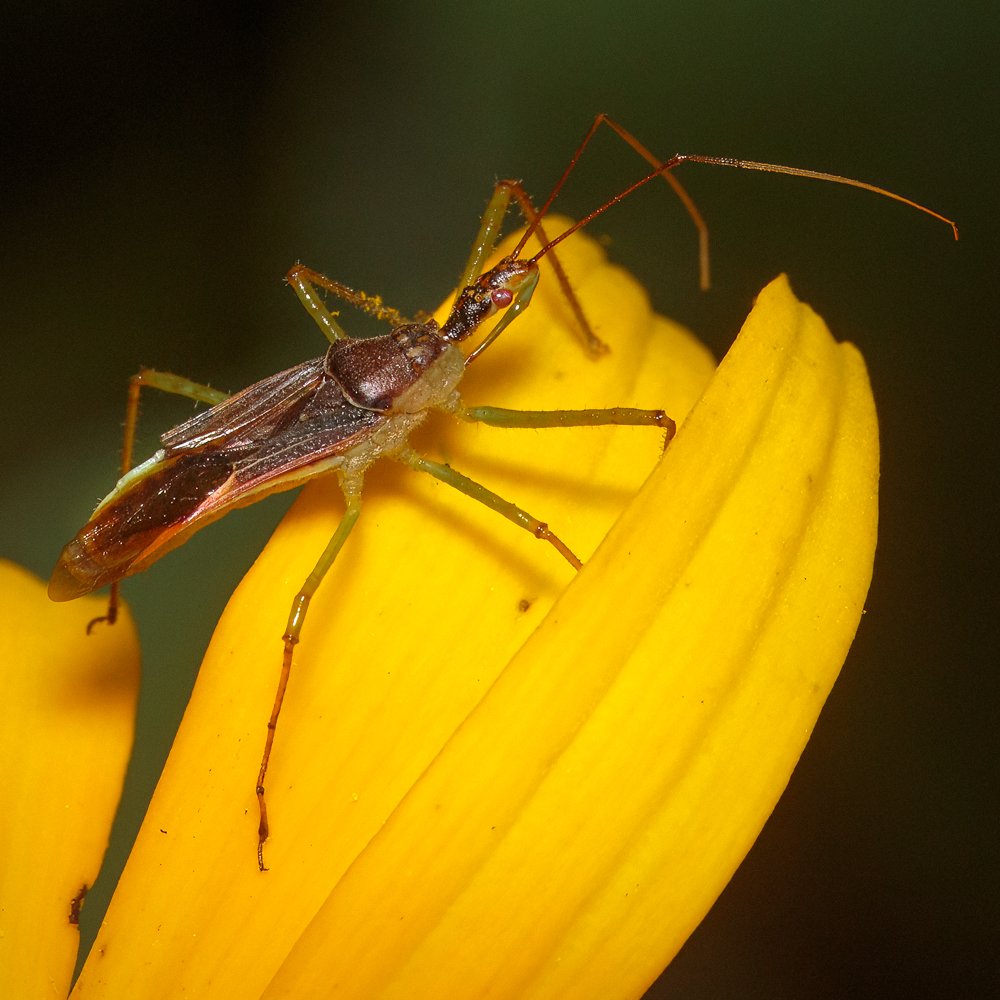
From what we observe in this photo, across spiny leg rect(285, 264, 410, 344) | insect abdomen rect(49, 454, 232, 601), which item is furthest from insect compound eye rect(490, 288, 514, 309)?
insect abdomen rect(49, 454, 232, 601)

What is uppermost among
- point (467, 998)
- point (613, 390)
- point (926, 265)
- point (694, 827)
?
point (926, 265)

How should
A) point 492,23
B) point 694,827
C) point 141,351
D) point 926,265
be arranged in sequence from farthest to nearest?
point 141,351, point 492,23, point 926,265, point 694,827

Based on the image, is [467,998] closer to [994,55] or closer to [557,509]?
[557,509]

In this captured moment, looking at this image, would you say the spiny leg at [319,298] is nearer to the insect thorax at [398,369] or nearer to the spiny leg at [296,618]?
the insect thorax at [398,369]

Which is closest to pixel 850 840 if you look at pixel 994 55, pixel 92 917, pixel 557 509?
pixel 557 509

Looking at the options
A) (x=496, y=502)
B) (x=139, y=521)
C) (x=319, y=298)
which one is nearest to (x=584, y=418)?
(x=496, y=502)

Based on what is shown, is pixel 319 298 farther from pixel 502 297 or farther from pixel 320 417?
pixel 502 297
